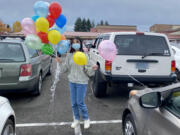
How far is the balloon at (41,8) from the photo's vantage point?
3.52m

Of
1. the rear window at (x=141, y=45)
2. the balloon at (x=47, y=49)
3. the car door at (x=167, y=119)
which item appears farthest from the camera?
the rear window at (x=141, y=45)

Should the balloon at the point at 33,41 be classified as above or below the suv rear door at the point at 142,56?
above

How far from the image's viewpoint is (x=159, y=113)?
2.14m

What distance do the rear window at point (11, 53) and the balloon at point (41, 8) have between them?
1.58m

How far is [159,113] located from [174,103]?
203 mm

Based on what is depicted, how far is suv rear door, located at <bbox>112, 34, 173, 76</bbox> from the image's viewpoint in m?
4.62

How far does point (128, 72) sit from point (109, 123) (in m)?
1.38

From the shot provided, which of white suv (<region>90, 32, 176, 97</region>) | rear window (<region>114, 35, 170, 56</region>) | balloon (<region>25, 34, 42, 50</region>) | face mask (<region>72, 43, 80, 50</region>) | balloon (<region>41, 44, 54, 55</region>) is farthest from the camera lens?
rear window (<region>114, 35, 170, 56</region>)

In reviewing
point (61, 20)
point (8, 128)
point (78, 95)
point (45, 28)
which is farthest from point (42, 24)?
point (8, 128)

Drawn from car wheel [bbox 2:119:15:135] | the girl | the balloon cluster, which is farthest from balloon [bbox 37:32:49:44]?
car wheel [bbox 2:119:15:135]

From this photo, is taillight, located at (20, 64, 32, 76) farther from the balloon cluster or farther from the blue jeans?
the blue jeans

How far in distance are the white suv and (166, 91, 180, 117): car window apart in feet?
7.99

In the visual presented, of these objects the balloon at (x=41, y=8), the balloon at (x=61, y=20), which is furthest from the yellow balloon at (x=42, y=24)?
the balloon at (x=61, y=20)

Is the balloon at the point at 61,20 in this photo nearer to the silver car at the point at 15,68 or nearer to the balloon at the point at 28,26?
the balloon at the point at 28,26
